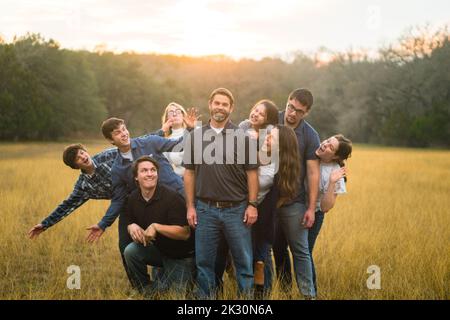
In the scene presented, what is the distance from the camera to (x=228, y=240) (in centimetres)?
390

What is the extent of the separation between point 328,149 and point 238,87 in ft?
162

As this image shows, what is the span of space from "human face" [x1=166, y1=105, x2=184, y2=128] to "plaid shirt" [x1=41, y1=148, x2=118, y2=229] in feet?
2.72

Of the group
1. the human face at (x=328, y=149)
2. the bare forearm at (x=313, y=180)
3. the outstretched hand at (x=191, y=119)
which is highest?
the outstretched hand at (x=191, y=119)

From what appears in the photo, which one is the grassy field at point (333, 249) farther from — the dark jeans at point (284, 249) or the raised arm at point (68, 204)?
the raised arm at point (68, 204)

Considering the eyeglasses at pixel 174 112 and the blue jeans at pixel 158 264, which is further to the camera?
the eyeglasses at pixel 174 112

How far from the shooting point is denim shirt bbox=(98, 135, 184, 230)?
4.56m

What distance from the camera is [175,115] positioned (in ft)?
17.8

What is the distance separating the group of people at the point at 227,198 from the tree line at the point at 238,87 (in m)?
13.8

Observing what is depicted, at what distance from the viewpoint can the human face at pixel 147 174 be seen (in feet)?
13.6

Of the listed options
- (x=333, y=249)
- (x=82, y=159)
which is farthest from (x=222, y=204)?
(x=333, y=249)

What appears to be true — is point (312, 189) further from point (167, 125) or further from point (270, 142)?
point (167, 125)

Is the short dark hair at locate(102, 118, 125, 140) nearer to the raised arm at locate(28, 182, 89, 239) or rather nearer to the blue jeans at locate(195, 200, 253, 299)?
the raised arm at locate(28, 182, 89, 239)

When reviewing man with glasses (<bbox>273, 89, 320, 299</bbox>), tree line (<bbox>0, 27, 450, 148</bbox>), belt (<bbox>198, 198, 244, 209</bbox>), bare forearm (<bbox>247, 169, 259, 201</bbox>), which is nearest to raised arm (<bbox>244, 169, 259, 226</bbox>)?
bare forearm (<bbox>247, 169, 259, 201</bbox>)

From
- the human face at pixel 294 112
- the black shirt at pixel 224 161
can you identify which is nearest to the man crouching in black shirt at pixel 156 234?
the black shirt at pixel 224 161
